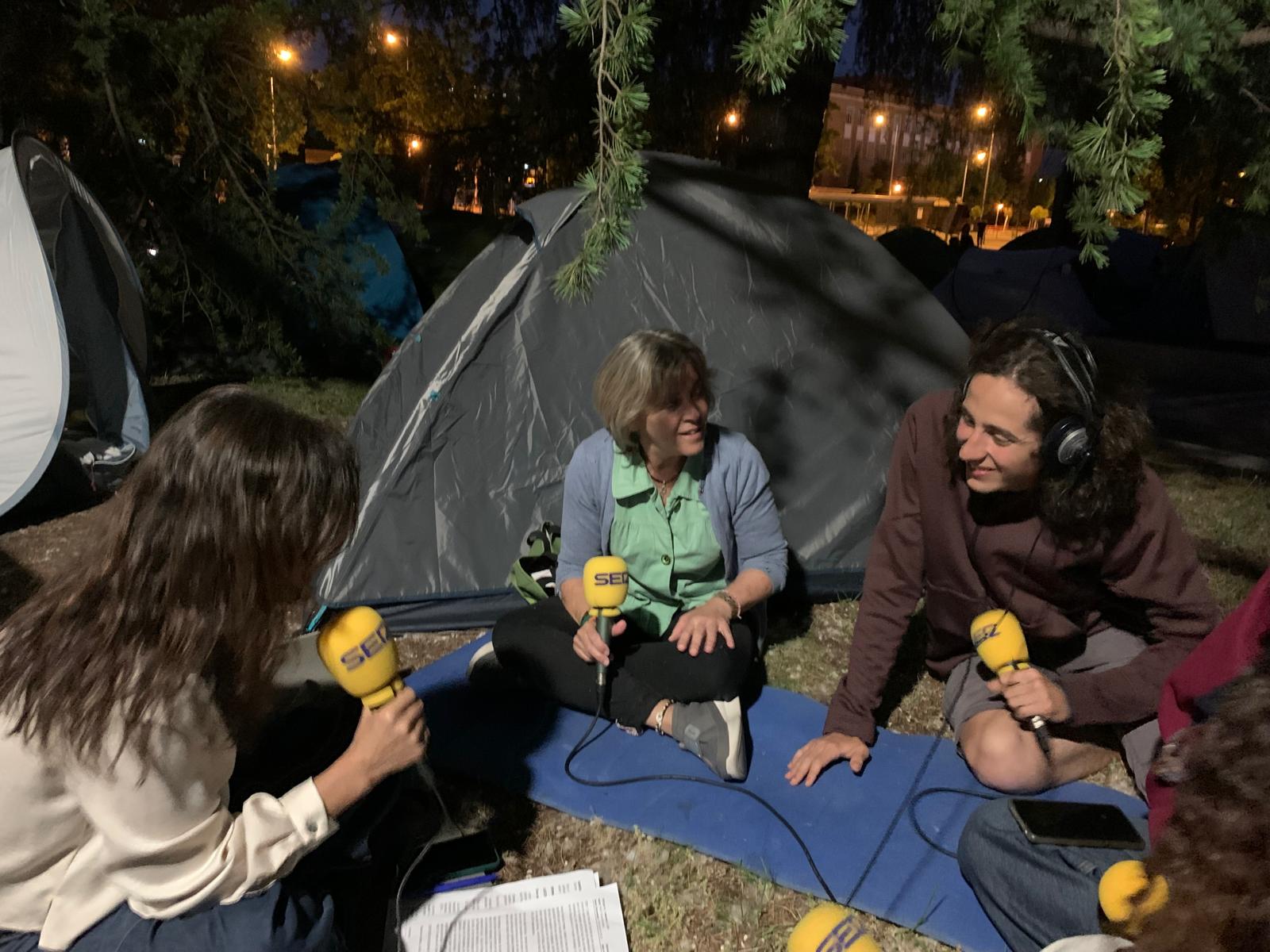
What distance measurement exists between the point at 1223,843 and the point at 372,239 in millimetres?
6748

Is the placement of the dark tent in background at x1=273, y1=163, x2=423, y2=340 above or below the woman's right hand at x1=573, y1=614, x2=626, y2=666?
above

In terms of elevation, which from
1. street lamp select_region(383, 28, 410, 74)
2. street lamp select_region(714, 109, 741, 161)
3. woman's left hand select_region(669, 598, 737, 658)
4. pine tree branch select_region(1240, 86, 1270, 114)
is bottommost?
woman's left hand select_region(669, 598, 737, 658)

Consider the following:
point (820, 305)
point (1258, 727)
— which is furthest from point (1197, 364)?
point (1258, 727)

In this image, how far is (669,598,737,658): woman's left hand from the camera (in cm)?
239

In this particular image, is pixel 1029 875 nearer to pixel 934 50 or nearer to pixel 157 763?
pixel 157 763

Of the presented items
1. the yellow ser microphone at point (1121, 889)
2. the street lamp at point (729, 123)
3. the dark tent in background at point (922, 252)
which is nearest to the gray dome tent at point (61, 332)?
the street lamp at point (729, 123)

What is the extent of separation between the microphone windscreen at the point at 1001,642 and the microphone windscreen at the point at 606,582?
0.90 metres

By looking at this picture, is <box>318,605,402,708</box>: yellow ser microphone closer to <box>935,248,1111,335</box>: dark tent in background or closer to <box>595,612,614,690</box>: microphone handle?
<box>595,612,614,690</box>: microphone handle

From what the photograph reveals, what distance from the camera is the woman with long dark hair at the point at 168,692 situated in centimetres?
122

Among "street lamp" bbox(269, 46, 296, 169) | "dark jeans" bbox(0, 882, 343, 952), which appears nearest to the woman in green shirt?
"dark jeans" bbox(0, 882, 343, 952)

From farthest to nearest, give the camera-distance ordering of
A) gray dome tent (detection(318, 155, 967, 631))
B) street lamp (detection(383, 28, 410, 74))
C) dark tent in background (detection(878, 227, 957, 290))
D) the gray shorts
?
dark tent in background (detection(878, 227, 957, 290)) < street lamp (detection(383, 28, 410, 74)) < gray dome tent (detection(318, 155, 967, 631)) < the gray shorts

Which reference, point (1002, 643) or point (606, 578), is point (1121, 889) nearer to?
point (1002, 643)

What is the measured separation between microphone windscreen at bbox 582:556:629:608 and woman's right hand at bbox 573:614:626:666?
4.4 inches

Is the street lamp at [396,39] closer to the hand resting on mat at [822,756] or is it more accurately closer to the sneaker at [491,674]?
the sneaker at [491,674]
